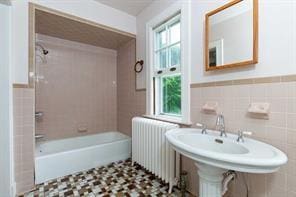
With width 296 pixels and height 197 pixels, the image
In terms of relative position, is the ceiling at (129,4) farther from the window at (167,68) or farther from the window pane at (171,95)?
the window pane at (171,95)

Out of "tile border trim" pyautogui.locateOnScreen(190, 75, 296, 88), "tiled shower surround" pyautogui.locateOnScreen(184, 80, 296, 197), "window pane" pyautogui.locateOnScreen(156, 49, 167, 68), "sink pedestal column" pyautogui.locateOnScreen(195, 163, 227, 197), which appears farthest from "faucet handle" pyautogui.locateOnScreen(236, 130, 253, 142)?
"window pane" pyautogui.locateOnScreen(156, 49, 167, 68)

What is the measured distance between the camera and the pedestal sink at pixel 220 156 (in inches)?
29.1

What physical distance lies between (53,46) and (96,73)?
0.86 meters

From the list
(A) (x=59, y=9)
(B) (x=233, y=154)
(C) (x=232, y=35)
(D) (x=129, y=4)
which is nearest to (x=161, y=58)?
(D) (x=129, y=4)

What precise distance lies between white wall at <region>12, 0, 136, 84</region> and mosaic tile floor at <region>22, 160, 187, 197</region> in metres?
1.25

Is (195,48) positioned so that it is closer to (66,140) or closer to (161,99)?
(161,99)

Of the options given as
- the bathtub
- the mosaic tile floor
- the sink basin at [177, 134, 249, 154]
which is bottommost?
the mosaic tile floor

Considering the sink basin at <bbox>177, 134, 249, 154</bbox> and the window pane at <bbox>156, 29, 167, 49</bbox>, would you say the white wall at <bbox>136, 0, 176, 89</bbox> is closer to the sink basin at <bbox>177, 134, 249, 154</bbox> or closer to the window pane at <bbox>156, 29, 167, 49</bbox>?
the window pane at <bbox>156, 29, 167, 49</bbox>

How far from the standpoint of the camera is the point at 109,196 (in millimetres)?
1613

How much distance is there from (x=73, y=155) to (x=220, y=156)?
1972mm

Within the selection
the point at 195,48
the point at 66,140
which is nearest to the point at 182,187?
the point at 195,48

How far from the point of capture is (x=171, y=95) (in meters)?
2.13

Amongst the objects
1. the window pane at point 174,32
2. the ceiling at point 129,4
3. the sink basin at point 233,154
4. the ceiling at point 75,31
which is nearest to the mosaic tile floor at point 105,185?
the sink basin at point 233,154

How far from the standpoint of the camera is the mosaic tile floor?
1662mm
